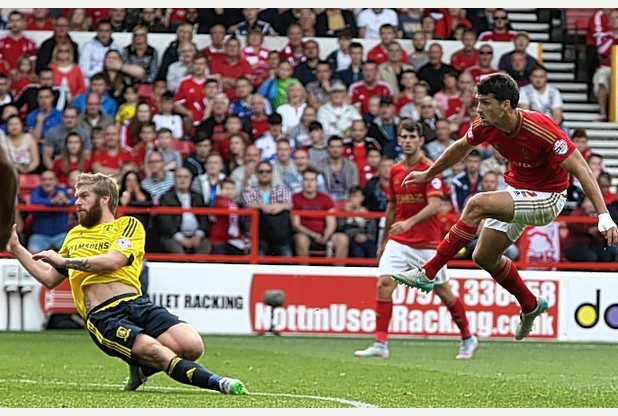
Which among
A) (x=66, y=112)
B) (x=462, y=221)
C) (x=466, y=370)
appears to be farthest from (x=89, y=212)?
Result: (x=66, y=112)

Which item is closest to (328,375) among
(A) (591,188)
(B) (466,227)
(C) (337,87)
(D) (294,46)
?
(B) (466,227)

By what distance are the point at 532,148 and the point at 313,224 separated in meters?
7.85

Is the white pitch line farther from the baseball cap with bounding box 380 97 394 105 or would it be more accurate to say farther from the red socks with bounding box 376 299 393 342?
the baseball cap with bounding box 380 97 394 105

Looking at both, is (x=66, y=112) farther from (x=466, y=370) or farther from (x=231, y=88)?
(x=466, y=370)

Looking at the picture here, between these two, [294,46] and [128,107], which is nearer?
[128,107]

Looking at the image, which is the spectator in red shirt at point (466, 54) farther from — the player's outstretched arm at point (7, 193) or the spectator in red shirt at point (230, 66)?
the player's outstretched arm at point (7, 193)

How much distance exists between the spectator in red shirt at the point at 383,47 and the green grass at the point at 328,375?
5939 mm

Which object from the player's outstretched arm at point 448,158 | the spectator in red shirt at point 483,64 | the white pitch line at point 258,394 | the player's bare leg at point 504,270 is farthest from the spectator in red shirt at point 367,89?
the white pitch line at point 258,394

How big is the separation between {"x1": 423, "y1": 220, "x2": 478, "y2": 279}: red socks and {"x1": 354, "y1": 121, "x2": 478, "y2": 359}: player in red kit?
2.86 metres

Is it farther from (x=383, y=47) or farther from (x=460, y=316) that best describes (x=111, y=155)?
(x=460, y=316)

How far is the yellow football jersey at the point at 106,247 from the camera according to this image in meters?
10.1

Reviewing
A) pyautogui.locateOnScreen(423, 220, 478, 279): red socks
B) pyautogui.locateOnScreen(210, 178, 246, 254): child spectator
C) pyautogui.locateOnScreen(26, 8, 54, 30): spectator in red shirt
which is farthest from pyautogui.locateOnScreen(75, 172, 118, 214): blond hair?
pyautogui.locateOnScreen(26, 8, 54, 30): spectator in red shirt

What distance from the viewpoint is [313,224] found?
1811 cm

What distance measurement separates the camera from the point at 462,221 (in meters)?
10.9
